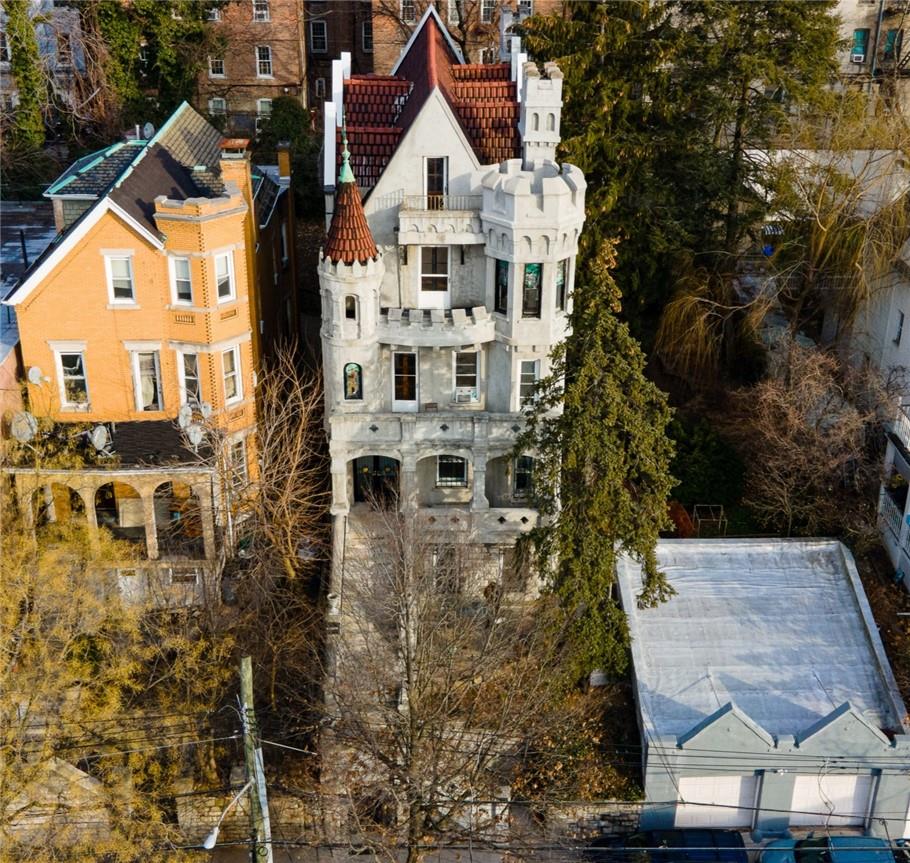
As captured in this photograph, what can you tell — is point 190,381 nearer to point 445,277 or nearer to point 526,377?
point 445,277

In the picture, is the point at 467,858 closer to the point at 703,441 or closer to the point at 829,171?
the point at 703,441

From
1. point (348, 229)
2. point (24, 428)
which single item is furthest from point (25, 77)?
point (348, 229)

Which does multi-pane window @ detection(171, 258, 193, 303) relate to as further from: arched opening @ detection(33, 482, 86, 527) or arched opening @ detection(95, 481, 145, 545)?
arched opening @ detection(33, 482, 86, 527)

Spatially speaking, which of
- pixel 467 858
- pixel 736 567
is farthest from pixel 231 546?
pixel 736 567

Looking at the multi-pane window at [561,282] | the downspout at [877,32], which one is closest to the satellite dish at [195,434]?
the multi-pane window at [561,282]

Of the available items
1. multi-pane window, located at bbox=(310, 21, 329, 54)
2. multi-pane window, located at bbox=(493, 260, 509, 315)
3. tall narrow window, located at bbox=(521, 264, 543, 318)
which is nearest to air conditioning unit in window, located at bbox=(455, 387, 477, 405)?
multi-pane window, located at bbox=(493, 260, 509, 315)

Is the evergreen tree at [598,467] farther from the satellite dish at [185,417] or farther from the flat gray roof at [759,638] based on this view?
the satellite dish at [185,417]
